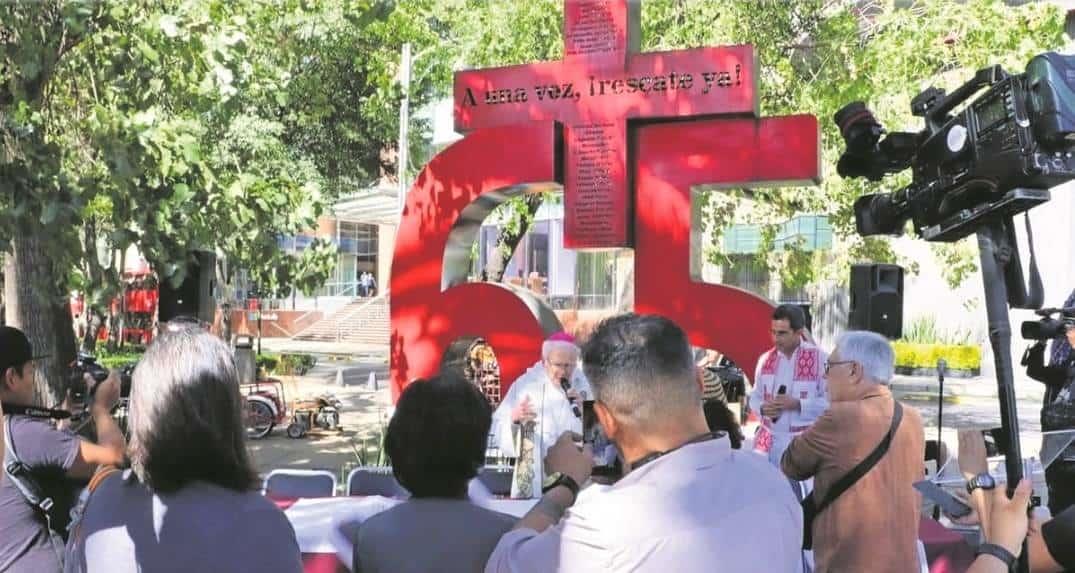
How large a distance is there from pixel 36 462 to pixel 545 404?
2753 mm

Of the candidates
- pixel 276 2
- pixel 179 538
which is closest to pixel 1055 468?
pixel 179 538

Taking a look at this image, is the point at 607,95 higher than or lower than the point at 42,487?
higher

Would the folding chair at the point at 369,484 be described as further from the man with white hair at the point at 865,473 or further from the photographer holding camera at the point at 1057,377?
the photographer holding camera at the point at 1057,377

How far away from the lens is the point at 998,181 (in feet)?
9.17

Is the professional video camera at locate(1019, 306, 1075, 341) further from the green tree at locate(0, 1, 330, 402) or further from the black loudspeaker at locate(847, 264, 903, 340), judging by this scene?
the green tree at locate(0, 1, 330, 402)

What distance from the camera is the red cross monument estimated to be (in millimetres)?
6328

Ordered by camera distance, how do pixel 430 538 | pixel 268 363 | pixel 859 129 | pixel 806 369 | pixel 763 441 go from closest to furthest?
pixel 430 538 → pixel 859 129 → pixel 806 369 → pixel 763 441 → pixel 268 363

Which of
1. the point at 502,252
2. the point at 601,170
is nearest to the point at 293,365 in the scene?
the point at 502,252

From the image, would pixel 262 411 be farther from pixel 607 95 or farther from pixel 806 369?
pixel 806 369

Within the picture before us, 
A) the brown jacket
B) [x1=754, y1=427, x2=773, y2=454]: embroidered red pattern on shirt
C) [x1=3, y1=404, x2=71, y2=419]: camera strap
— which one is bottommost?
[x1=754, y1=427, x2=773, y2=454]: embroidered red pattern on shirt

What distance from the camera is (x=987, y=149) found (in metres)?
2.83

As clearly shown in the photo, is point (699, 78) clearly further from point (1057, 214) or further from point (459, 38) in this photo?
point (1057, 214)

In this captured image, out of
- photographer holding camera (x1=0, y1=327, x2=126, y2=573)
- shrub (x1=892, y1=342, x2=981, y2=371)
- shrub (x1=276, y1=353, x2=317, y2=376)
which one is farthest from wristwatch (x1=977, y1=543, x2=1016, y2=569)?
shrub (x1=892, y1=342, x2=981, y2=371)

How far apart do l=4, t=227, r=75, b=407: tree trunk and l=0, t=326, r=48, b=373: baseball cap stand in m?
3.25
